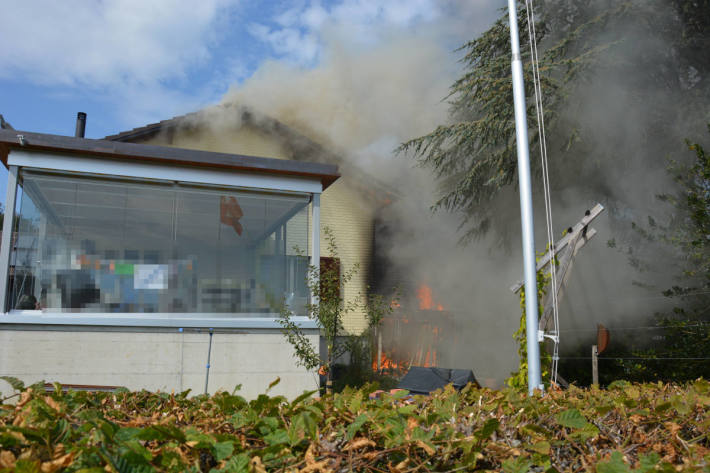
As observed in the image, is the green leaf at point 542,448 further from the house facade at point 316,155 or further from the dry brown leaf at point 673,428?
the house facade at point 316,155

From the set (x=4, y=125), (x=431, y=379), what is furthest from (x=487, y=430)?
(x=4, y=125)

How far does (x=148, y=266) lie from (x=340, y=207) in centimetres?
1059

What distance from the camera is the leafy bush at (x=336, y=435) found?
1136 mm

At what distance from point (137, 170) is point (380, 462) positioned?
7281 millimetres

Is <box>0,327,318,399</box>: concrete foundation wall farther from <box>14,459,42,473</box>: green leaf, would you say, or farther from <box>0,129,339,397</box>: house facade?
<box>14,459,42,473</box>: green leaf

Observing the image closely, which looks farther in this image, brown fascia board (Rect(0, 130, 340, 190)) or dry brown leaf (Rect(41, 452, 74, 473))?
brown fascia board (Rect(0, 130, 340, 190))

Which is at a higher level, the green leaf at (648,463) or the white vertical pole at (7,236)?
the white vertical pole at (7,236)

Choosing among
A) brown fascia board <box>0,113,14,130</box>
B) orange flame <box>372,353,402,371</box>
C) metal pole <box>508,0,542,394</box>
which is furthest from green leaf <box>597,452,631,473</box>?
orange flame <box>372,353,402,371</box>

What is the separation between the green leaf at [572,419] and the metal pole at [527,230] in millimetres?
3661

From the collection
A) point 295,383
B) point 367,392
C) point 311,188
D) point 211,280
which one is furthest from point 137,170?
point 367,392

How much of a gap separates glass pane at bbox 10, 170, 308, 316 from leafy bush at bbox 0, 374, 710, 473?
19.6 ft

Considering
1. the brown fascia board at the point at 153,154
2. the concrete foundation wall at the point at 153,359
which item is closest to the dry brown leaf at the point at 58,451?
the concrete foundation wall at the point at 153,359

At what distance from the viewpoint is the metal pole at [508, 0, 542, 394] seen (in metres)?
5.46

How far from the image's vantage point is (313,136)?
70.6 ft
